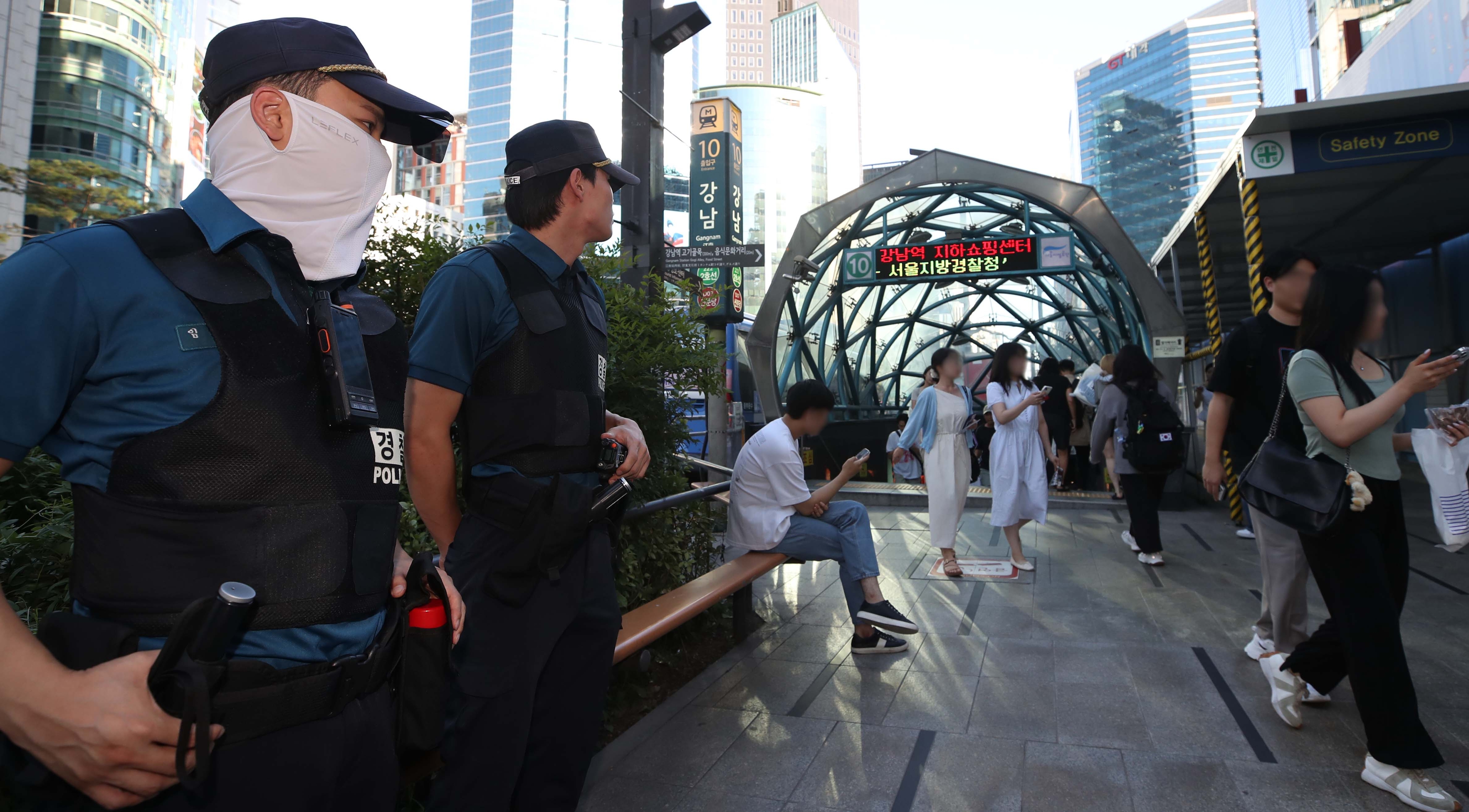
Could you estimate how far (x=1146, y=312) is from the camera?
11.5 m

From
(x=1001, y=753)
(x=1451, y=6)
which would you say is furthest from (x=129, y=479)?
(x=1451, y=6)

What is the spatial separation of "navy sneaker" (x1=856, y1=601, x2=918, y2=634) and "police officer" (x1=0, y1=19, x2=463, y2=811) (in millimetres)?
3521

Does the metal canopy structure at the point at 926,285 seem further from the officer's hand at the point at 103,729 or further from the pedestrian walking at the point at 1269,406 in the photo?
the officer's hand at the point at 103,729

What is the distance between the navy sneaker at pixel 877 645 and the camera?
4.45m

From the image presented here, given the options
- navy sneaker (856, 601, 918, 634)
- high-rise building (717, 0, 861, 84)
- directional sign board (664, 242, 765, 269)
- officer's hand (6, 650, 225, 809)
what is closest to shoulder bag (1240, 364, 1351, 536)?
navy sneaker (856, 601, 918, 634)

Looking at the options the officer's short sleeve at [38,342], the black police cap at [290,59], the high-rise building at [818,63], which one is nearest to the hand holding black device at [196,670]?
the officer's short sleeve at [38,342]

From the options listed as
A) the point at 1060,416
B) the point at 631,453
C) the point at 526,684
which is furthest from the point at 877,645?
the point at 1060,416

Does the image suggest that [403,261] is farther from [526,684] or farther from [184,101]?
[184,101]

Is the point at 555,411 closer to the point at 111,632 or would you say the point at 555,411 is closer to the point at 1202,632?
the point at 111,632

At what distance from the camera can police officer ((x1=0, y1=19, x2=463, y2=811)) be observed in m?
0.92

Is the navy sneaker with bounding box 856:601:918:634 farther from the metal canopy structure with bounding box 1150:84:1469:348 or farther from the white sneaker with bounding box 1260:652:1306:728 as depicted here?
the metal canopy structure with bounding box 1150:84:1469:348

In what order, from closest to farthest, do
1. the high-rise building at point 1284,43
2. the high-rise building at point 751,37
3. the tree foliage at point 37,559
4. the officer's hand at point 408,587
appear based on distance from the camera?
the officer's hand at point 408,587
the tree foliage at point 37,559
the high-rise building at point 1284,43
the high-rise building at point 751,37

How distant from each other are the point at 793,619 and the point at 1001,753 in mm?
2185

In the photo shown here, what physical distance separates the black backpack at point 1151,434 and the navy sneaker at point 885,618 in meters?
3.00
